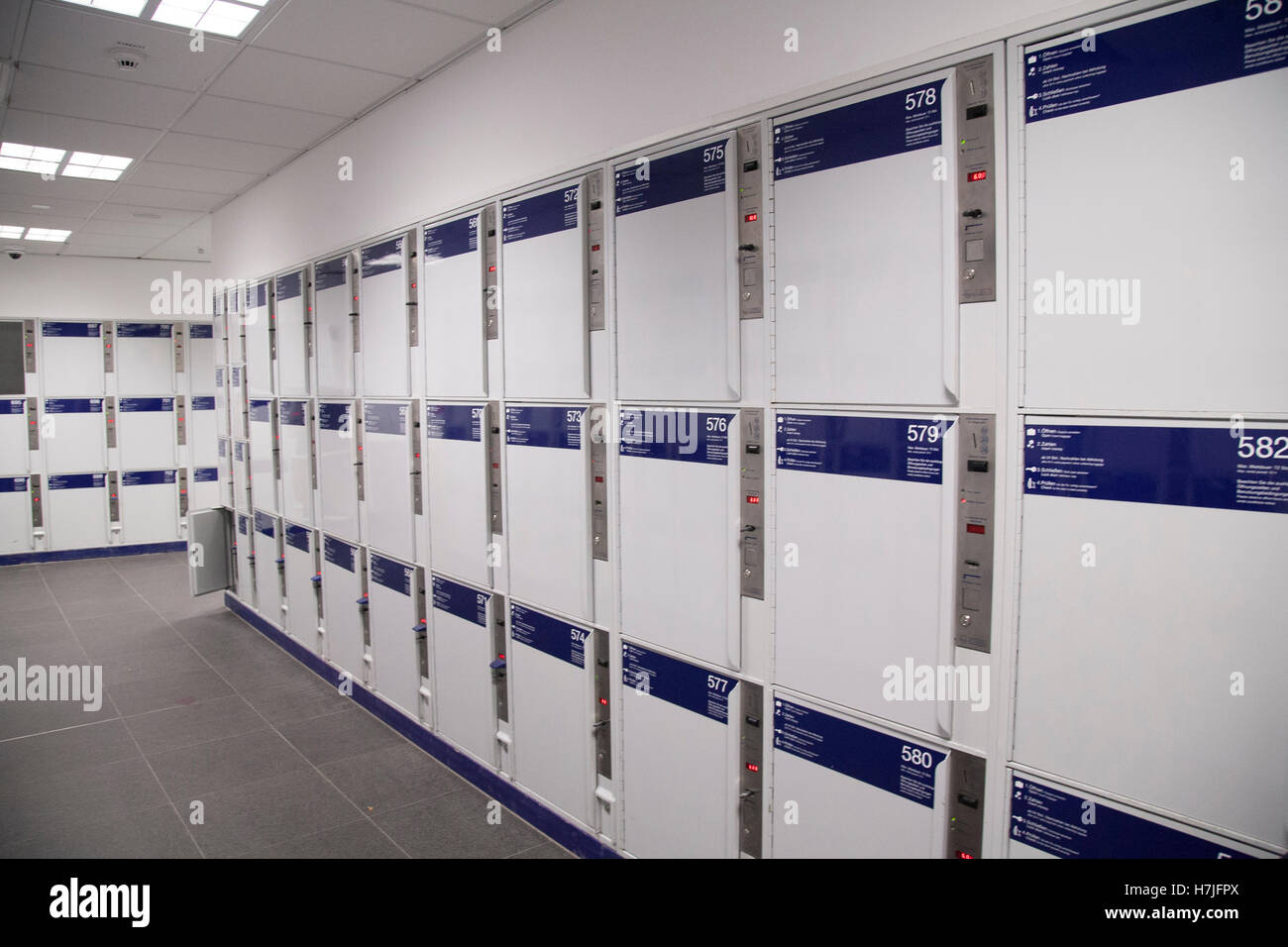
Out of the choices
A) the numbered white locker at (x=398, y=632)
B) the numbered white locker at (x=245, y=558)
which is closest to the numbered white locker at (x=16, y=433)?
the numbered white locker at (x=245, y=558)

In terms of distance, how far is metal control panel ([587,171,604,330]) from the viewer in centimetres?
291

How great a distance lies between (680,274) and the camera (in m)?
2.59

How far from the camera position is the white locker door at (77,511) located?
29.3 feet

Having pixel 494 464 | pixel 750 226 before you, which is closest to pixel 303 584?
pixel 494 464

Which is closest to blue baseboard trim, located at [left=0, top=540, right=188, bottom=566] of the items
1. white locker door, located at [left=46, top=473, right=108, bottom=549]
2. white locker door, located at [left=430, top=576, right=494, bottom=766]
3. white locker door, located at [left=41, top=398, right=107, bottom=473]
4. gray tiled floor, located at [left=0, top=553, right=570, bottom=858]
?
white locker door, located at [left=46, top=473, right=108, bottom=549]

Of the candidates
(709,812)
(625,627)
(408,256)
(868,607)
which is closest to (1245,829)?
(868,607)

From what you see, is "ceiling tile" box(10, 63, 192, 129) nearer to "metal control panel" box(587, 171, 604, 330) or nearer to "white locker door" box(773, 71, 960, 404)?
"metal control panel" box(587, 171, 604, 330)

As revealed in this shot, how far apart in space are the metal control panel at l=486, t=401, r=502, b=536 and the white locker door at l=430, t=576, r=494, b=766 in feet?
1.24

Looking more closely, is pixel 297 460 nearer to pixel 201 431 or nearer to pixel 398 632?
pixel 398 632

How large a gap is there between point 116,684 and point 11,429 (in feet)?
17.1

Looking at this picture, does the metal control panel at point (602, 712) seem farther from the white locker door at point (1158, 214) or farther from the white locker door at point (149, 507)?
the white locker door at point (149, 507)

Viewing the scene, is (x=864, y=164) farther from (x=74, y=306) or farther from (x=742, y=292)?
(x=74, y=306)

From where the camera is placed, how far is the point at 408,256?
407 cm

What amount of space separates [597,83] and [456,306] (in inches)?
49.8
